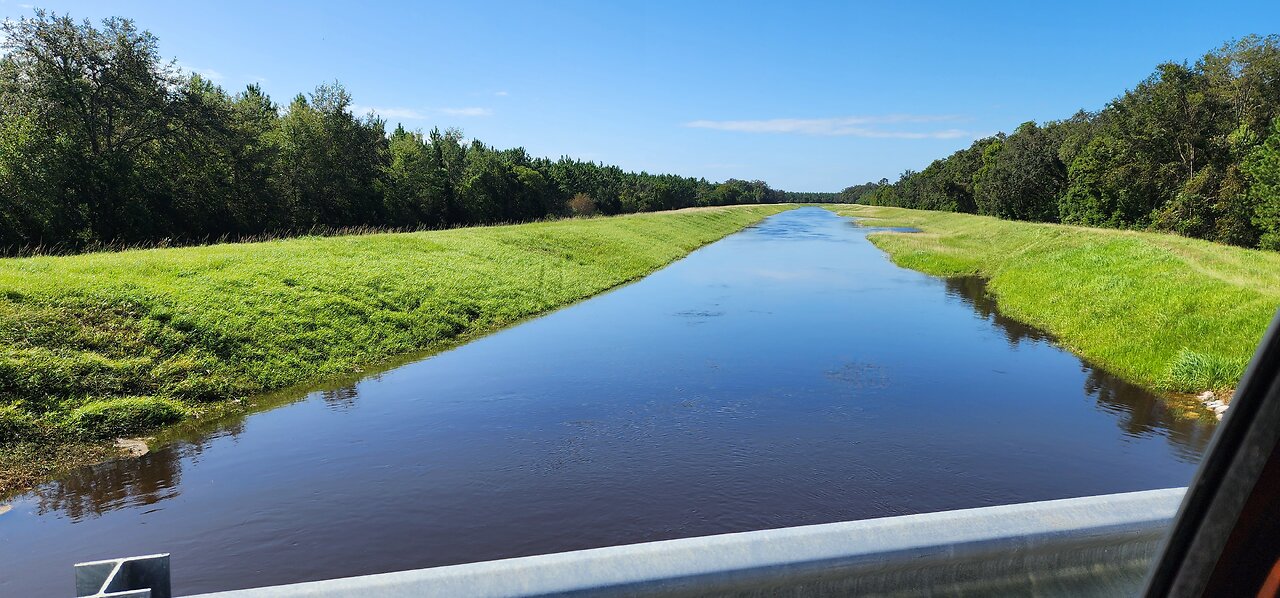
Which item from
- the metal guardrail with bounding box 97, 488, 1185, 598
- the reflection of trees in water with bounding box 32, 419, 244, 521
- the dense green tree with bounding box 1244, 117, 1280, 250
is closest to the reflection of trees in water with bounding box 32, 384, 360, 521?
the reflection of trees in water with bounding box 32, 419, 244, 521

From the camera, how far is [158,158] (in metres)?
37.7

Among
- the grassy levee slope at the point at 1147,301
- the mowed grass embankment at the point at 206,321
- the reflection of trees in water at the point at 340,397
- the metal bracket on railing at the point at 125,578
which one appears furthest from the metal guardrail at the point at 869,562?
the reflection of trees in water at the point at 340,397

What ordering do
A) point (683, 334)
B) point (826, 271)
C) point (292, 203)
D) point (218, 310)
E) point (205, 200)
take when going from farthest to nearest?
point (292, 203) → point (205, 200) → point (826, 271) → point (683, 334) → point (218, 310)

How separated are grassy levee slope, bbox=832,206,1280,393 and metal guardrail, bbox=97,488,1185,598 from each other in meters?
5.66

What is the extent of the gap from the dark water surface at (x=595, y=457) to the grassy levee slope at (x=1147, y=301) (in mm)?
1191

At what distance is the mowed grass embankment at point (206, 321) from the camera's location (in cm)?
1137

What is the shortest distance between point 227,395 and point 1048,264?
32132 mm

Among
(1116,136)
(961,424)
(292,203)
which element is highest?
(1116,136)

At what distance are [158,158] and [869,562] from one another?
4607 cm

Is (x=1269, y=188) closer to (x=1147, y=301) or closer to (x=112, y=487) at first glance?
(x=1147, y=301)

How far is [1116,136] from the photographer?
5588cm

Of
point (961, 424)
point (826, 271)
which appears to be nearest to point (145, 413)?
point (961, 424)

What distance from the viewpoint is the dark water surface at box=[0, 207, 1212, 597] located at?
328 inches

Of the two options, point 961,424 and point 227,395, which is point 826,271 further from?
point 227,395
